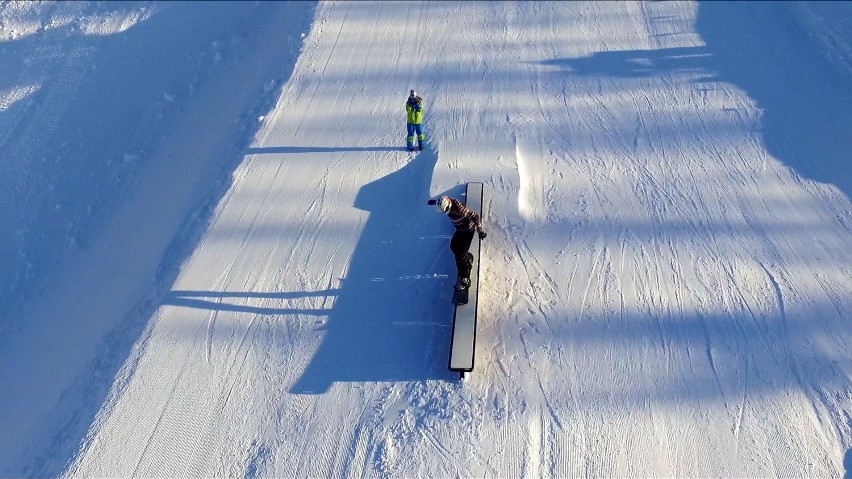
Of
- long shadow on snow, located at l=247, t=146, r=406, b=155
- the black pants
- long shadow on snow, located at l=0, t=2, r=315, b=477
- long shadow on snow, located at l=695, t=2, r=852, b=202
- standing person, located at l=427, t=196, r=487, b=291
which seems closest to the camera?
standing person, located at l=427, t=196, r=487, b=291

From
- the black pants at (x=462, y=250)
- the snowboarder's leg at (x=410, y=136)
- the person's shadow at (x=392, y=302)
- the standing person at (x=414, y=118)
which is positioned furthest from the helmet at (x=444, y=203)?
the snowboarder's leg at (x=410, y=136)

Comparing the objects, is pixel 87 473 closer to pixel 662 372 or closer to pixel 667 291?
pixel 662 372

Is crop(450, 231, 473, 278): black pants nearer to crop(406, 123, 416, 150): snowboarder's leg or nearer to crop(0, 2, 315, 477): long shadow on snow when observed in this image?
crop(406, 123, 416, 150): snowboarder's leg

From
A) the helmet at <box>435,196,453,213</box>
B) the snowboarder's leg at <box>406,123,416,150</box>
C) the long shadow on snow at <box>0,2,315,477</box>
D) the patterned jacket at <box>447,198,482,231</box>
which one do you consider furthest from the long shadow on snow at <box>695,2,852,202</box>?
the long shadow on snow at <box>0,2,315,477</box>

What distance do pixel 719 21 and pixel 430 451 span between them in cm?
1067

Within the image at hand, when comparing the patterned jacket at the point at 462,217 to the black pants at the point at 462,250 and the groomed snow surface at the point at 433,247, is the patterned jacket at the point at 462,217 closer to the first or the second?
the black pants at the point at 462,250

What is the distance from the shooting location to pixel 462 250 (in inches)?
273

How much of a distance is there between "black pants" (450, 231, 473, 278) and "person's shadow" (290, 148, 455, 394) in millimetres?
647

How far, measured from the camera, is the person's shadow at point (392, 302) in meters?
7.05

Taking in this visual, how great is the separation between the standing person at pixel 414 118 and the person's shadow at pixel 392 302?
80cm

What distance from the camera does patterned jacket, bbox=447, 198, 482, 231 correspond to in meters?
6.63

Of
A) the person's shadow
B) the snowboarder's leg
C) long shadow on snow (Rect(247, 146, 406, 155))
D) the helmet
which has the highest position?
the helmet

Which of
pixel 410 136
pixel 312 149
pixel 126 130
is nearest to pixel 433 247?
pixel 410 136

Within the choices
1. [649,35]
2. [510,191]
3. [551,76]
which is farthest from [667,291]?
[649,35]
